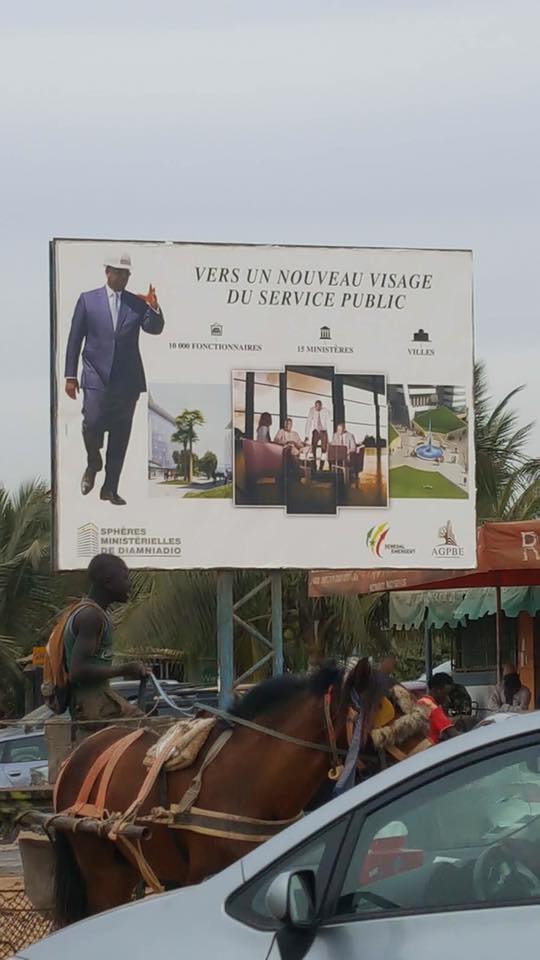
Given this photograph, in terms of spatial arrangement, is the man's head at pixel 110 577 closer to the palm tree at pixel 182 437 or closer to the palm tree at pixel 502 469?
the palm tree at pixel 182 437

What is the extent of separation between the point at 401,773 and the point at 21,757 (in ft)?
61.3

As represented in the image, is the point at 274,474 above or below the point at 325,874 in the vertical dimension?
above

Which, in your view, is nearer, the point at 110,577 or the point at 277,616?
the point at 110,577

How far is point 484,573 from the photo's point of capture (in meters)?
16.2

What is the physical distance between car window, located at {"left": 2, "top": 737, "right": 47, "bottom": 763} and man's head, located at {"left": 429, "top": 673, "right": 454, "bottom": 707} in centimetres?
630

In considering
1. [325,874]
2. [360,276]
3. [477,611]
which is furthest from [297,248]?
[325,874]

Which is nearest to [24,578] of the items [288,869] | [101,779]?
[101,779]

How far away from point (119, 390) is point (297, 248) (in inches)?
85.5

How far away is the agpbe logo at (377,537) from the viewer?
50.7 feet

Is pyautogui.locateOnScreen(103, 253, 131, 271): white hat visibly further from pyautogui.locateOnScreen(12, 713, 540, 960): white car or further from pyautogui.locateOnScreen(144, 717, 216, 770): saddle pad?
pyautogui.locateOnScreen(12, 713, 540, 960): white car

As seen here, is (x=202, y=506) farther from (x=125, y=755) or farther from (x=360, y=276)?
(x=125, y=755)

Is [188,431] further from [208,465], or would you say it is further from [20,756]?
[20,756]

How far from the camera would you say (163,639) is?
26984 mm

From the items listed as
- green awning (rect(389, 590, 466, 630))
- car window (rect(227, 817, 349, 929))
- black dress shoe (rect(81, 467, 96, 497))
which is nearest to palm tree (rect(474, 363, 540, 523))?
green awning (rect(389, 590, 466, 630))
